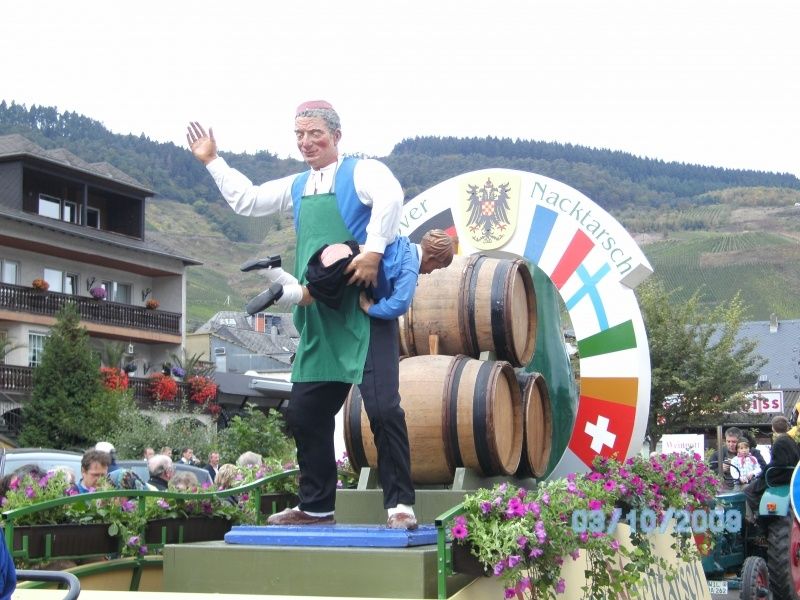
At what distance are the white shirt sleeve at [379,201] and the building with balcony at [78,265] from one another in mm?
29831

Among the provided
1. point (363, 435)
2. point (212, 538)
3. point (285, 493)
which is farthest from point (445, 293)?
point (212, 538)

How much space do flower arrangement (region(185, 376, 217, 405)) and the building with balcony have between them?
6.68 feet

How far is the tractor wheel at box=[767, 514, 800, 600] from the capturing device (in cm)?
886

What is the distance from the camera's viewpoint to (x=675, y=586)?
6.61m

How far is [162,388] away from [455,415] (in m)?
34.2

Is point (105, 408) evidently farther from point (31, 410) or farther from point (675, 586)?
point (675, 586)

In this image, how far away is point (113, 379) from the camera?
35062 mm

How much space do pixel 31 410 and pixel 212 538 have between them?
28.1 metres

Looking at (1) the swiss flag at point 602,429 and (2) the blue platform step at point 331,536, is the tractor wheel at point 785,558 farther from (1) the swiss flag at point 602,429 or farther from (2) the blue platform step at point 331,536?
(2) the blue platform step at point 331,536

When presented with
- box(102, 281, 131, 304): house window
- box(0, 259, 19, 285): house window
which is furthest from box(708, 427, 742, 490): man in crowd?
box(102, 281, 131, 304): house window

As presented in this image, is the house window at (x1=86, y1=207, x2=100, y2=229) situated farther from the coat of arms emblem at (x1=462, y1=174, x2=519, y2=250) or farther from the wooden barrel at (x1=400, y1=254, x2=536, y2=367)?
the wooden barrel at (x1=400, y1=254, x2=536, y2=367)

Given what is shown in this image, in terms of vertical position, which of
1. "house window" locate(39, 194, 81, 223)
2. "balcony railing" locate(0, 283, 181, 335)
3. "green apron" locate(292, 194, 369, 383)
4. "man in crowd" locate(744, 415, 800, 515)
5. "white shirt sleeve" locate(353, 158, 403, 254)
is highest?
"house window" locate(39, 194, 81, 223)

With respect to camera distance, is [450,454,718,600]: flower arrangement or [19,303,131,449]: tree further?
[19,303,131,449]: tree

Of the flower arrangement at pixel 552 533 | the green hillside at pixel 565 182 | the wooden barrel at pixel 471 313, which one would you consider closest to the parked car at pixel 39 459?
the wooden barrel at pixel 471 313
